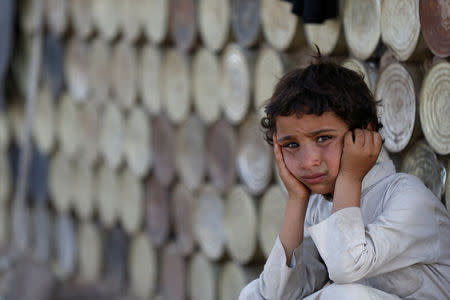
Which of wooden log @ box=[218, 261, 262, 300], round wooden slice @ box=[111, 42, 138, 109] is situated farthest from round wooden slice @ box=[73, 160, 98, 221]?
wooden log @ box=[218, 261, 262, 300]

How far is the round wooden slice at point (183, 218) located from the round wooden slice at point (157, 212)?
7cm

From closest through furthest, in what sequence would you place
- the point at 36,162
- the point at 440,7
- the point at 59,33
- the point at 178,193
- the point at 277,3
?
the point at 440,7
the point at 277,3
the point at 178,193
the point at 59,33
the point at 36,162

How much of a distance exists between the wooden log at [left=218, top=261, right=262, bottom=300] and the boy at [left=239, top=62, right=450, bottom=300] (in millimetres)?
1207

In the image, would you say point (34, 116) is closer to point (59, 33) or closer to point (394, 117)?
point (59, 33)

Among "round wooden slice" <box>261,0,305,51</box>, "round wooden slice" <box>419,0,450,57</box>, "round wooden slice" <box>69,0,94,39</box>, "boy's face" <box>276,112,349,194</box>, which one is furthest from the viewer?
"round wooden slice" <box>69,0,94,39</box>

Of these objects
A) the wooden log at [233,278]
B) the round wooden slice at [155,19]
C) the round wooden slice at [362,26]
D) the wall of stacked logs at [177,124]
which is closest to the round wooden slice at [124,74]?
the wall of stacked logs at [177,124]

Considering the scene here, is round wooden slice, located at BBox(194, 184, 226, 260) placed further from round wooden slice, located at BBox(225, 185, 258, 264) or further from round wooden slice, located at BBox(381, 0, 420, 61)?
round wooden slice, located at BBox(381, 0, 420, 61)

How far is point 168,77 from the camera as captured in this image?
365 cm

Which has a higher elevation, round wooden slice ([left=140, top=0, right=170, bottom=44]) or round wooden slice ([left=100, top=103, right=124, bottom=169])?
round wooden slice ([left=140, top=0, right=170, bottom=44])

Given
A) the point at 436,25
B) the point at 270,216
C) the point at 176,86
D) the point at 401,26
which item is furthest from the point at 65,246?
the point at 436,25

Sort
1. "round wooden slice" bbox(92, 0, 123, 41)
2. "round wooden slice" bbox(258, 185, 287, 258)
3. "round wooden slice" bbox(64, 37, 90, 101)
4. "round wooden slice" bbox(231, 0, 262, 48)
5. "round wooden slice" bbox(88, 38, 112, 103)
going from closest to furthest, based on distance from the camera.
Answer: "round wooden slice" bbox(258, 185, 287, 258)
"round wooden slice" bbox(231, 0, 262, 48)
"round wooden slice" bbox(92, 0, 123, 41)
"round wooden slice" bbox(88, 38, 112, 103)
"round wooden slice" bbox(64, 37, 90, 101)

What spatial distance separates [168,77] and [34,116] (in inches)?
59.1

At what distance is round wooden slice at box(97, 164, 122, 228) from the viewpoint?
13.7 feet

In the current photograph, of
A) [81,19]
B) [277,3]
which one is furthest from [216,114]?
[81,19]
